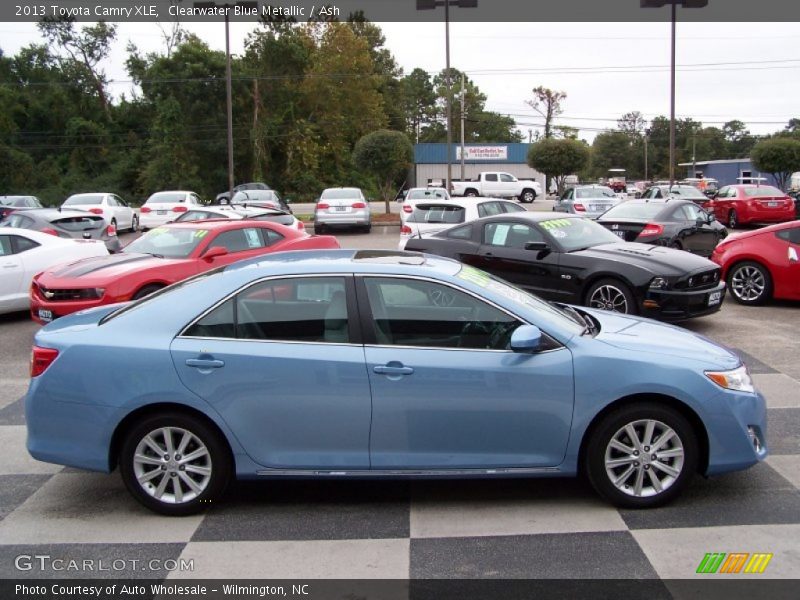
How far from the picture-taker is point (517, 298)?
5070 millimetres

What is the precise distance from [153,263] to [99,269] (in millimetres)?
649

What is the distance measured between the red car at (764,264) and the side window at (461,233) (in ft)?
12.7

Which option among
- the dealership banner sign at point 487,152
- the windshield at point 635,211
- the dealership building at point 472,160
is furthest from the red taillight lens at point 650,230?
the dealership banner sign at point 487,152

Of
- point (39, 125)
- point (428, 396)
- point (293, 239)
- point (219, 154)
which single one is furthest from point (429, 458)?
point (39, 125)

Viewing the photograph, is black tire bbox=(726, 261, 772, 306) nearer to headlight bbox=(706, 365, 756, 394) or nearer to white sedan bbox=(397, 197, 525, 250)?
white sedan bbox=(397, 197, 525, 250)

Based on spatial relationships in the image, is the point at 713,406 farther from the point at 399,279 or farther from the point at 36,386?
the point at 36,386

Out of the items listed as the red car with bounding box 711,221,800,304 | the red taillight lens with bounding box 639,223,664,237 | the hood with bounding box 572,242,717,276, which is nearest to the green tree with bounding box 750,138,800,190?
the red taillight lens with bounding box 639,223,664,237

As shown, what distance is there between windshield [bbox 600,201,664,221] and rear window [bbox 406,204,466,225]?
112 inches

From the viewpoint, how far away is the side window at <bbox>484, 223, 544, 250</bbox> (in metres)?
10.8

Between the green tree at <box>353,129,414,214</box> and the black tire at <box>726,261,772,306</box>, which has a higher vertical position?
the green tree at <box>353,129,414,214</box>

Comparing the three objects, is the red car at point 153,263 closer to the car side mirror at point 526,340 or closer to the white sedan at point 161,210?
the car side mirror at point 526,340

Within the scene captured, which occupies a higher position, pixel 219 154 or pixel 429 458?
pixel 219 154

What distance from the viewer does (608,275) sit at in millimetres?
9969

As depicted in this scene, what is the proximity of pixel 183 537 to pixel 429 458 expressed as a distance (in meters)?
1.45
